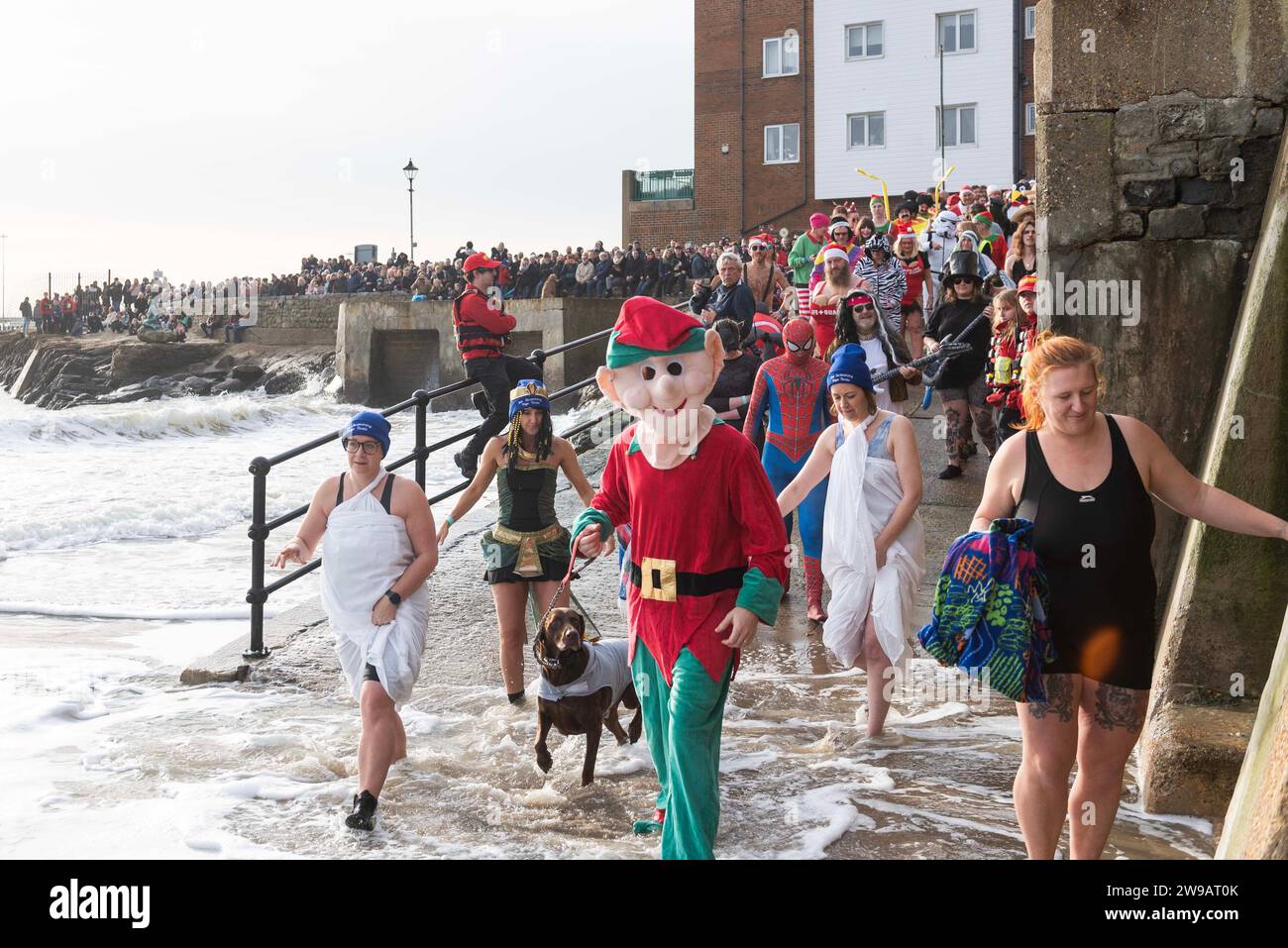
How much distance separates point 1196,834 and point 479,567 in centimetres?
570

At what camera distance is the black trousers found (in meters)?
10.5

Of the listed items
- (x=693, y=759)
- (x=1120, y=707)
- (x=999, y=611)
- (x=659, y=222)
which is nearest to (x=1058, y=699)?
(x=1120, y=707)

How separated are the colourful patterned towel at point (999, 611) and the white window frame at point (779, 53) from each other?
36793 mm

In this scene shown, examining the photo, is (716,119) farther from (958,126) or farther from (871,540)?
(871,540)

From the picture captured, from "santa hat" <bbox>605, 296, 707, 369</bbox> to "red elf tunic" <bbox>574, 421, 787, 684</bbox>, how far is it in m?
0.30

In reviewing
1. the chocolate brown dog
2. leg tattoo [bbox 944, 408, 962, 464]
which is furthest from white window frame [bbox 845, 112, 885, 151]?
the chocolate brown dog

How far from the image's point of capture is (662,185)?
40531mm

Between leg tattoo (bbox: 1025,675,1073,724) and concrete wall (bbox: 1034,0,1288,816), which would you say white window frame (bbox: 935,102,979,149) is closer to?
concrete wall (bbox: 1034,0,1288,816)

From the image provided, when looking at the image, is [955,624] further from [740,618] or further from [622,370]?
[622,370]

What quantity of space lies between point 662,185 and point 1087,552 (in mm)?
37968

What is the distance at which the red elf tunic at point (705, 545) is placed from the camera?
13.4 feet

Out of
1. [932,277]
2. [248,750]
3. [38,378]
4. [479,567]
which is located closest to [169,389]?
[38,378]

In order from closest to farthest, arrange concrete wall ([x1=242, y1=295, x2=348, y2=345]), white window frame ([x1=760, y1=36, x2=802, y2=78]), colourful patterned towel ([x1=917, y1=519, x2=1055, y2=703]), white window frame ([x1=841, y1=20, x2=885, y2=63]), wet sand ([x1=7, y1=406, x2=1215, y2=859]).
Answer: colourful patterned towel ([x1=917, y1=519, x2=1055, y2=703]) < wet sand ([x1=7, y1=406, x2=1215, y2=859]) < white window frame ([x1=841, y1=20, x2=885, y2=63]) < white window frame ([x1=760, y1=36, x2=802, y2=78]) < concrete wall ([x1=242, y1=295, x2=348, y2=345])

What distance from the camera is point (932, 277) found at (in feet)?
48.7
